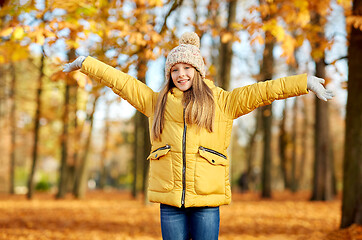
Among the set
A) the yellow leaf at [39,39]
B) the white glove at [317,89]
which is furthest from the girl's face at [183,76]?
the yellow leaf at [39,39]

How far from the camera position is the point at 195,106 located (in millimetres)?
2898

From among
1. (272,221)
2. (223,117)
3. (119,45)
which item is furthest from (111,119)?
(223,117)

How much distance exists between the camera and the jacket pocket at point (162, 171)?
2869 mm

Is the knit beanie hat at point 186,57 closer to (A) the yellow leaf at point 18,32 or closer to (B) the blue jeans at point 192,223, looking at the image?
(B) the blue jeans at point 192,223

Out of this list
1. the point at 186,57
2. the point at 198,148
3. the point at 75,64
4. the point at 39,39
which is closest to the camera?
the point at 198,148

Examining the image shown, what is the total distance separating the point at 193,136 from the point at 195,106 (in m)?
0.23

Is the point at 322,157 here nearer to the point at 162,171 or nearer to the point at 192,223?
the point at 192,223

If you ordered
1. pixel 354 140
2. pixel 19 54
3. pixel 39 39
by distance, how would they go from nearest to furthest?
pixel 39 39, pixel 19 54, pixel 354 140

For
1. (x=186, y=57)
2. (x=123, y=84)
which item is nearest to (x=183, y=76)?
(x=186, y=57)

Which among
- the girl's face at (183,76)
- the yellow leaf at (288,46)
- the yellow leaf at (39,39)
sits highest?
the yellow leaf at (288,46)

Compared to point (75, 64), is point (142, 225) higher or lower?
lower

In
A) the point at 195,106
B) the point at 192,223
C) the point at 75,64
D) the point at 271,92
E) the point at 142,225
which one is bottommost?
the point at 142,225

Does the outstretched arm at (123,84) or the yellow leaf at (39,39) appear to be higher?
the yellow leaf at (39,39)

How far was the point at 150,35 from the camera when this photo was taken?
20.7 feet
